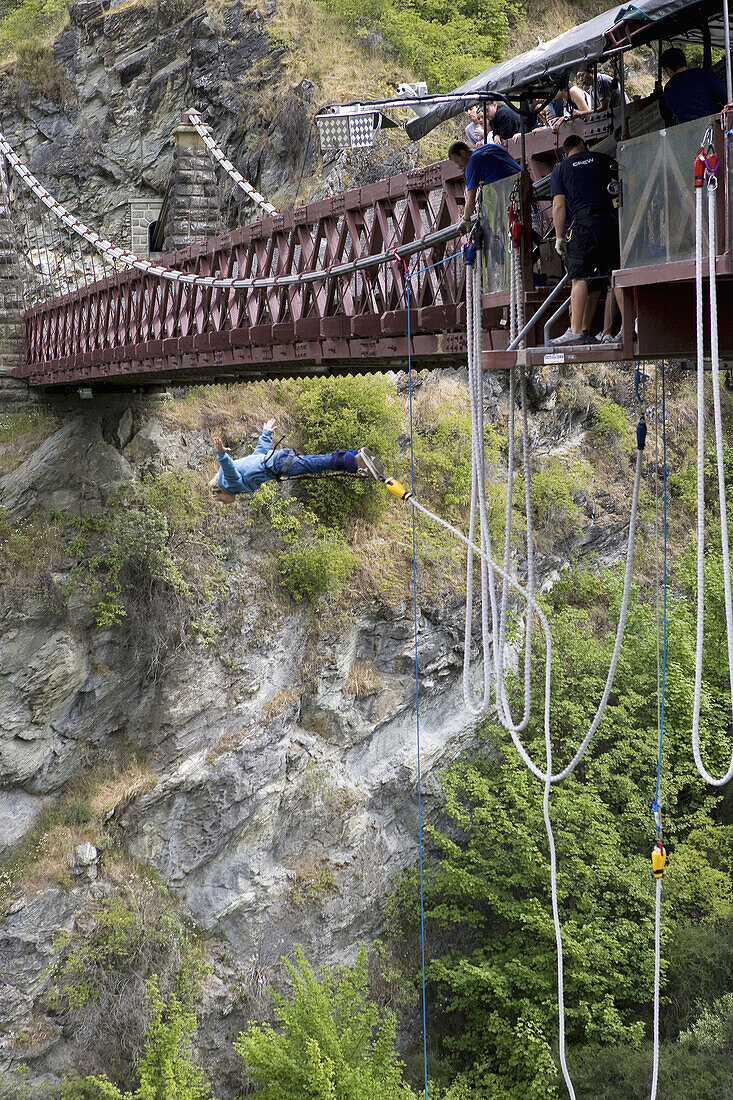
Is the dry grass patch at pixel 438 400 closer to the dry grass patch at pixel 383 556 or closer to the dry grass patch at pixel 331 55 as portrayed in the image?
the dry grass patch at pixel 383 556

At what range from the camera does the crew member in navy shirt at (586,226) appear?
14.3ft

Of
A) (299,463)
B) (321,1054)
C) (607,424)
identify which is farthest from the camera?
(607,424)

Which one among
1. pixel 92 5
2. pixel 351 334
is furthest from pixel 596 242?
pixel 92 5

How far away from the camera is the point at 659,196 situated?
376cm

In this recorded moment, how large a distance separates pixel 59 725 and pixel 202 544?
3.43 metres

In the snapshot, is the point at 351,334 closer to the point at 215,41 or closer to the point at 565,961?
the point at 565,961

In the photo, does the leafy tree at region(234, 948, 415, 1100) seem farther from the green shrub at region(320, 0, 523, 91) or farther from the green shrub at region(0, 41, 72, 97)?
the green shrub at region(0, 41, 72, 97)

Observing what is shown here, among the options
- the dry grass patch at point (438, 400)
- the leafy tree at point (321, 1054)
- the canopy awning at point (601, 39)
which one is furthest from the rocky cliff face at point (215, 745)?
the canopy awning at point (601, 39)

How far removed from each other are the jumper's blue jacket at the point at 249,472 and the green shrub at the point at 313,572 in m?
5.76

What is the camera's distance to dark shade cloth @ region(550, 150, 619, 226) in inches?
172

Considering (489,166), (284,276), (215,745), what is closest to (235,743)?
(215,745)

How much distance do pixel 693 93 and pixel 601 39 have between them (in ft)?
1.96

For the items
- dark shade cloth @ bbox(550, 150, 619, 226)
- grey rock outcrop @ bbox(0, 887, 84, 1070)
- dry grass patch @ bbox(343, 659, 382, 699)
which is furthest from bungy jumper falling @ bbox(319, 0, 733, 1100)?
grey rock outcrop @ bbox(0, 887, 84, 1070)

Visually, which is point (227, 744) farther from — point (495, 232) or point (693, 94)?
point (693, 94)
